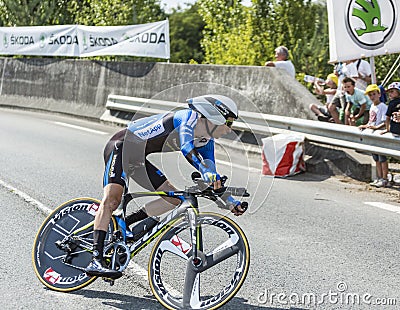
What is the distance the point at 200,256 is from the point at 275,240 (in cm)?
241

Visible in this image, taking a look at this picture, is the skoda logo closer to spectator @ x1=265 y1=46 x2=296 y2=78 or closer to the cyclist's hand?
spectator @ x1=265 y1=46 x2=296 y2=78

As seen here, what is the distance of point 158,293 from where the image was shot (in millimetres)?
5508

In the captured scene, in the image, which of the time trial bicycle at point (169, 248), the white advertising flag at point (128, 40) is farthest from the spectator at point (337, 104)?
the time trial bicycle at point (169, 248)

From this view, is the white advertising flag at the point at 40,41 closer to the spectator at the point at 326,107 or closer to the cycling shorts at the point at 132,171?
the spectator at the point at 326,107

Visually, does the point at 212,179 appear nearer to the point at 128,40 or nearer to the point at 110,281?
the point at 110,281

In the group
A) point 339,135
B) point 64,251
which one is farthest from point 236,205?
point 339,135

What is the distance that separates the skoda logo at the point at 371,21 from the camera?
12422 millimetres

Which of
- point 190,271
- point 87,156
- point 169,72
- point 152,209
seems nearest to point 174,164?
point 152,209

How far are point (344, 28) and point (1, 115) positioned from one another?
36.2 ft

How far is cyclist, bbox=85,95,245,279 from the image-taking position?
5.16 m

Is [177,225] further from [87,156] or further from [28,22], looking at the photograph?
[28,22]

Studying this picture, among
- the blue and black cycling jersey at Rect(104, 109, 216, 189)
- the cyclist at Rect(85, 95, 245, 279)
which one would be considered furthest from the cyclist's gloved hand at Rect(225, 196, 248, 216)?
the blue and black cycling jersey at Rect(104, 109, 216, 189)

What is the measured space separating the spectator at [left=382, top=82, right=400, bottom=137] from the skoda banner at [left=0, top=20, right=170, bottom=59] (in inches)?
328

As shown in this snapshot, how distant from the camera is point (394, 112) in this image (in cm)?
1036
